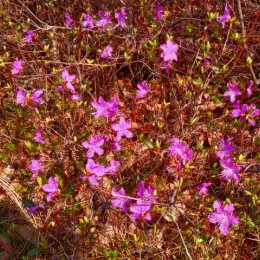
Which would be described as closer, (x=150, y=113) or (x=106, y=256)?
(x=106, y=256)

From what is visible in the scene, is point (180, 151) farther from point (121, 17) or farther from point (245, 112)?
point (121, 17)

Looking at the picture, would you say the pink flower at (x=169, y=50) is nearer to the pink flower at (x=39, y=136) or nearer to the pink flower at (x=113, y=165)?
the pink flower at (x=113, y=165)

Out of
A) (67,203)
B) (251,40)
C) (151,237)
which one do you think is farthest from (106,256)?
(251,40)

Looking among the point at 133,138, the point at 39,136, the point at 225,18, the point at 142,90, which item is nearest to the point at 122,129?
the point at 133,138

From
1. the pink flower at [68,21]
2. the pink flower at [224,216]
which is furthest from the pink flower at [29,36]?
the pink flower at [224,216]

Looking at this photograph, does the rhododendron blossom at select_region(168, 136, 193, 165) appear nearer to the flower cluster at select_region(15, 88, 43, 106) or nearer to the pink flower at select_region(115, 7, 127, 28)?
the flower cluster at select_region(15, 88, 43, 106)

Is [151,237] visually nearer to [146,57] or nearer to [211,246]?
[211,246]

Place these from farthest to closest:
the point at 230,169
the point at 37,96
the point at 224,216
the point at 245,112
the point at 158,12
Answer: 1. the point at 158,12
2. the point at 37,96
3. the point at 245,112
4. the point at 230,169
5. the point at 224,216

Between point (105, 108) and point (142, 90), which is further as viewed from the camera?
point (142, 90)
